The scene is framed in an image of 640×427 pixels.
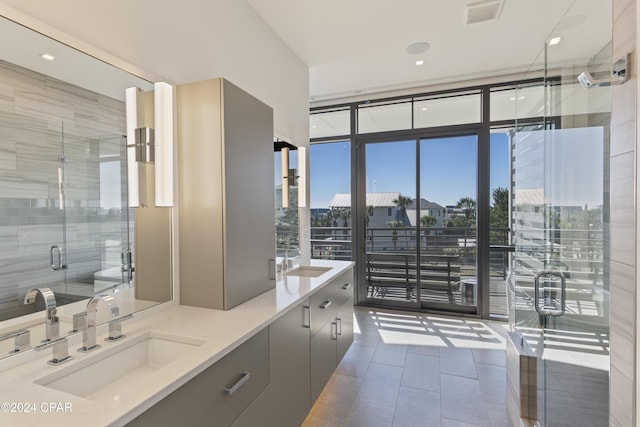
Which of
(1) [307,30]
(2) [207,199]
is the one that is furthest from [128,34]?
(1) [307,30]

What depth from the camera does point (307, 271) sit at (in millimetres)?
3098

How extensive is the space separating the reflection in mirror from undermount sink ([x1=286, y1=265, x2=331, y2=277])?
0.15m

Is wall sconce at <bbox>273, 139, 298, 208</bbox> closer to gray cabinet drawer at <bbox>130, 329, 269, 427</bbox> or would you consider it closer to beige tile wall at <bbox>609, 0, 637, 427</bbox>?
gray cabinet drawer at <bbox>130, 329, 269, 427</bbox>

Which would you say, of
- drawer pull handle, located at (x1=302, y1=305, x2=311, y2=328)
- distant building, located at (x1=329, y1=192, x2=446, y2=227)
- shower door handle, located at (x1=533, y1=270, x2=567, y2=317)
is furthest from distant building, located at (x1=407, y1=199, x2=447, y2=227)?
drawer pull handle, located at (x1=302, y1=305, x2=311, y2=328)

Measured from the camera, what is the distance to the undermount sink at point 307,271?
299 cm

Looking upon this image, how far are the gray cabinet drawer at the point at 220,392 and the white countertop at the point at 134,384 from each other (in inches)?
1.7

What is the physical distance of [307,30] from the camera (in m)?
2.83

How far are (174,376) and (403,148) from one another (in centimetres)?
402

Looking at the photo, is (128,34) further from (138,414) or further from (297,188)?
(297,188)

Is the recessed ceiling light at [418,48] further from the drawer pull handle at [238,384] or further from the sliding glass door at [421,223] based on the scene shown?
the drawer pull handle at [238,384]

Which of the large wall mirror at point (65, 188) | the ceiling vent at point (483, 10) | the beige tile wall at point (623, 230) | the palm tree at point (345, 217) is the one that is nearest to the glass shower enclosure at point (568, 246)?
the beige tile wall at point (623, 230)

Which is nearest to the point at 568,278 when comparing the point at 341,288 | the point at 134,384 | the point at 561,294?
the point at 561,294

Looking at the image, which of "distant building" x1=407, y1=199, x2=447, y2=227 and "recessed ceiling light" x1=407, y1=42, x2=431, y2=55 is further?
"distant building" x1=407, y1=199, x2=447, y2=227

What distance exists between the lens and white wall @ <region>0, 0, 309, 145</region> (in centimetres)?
127
